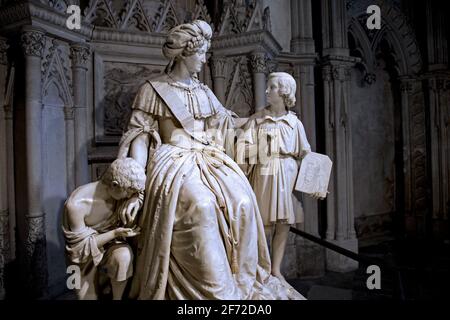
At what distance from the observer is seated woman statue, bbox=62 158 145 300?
1.99 metres

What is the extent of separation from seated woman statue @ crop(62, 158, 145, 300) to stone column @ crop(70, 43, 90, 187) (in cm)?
129

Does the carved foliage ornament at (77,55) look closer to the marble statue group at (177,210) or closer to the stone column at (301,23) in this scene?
the marble statue group at (177,210)

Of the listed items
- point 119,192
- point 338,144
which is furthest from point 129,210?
point 338,144

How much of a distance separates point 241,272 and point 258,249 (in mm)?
231

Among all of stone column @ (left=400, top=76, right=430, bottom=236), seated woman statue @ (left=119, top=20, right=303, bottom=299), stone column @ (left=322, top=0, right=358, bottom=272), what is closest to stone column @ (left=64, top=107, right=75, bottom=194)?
seated woman statue @ (left=119, top=20, right=303, bottom=299)

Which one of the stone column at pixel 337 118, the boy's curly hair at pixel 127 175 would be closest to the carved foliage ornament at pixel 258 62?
the stone column at pixel 337 118

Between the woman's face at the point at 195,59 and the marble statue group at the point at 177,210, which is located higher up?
the woman's face at the point at 195,59

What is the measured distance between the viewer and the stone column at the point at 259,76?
3752 mm

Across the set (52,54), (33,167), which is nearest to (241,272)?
(33,167)

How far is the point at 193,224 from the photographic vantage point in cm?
197

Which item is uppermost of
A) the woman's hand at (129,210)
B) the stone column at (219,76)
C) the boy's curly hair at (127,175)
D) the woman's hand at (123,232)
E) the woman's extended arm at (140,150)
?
the stone column at (219,76)

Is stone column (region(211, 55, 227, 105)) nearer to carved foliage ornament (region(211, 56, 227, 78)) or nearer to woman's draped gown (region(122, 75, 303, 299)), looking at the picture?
carved foliage ornament (region(211, 56, 227, 78))

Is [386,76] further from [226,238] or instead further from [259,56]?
[226,238]

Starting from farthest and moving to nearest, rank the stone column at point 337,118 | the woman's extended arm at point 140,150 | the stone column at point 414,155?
the stone column at point 414,155, the stone column at point 337,118, the woman's extended arm at point 140,150
